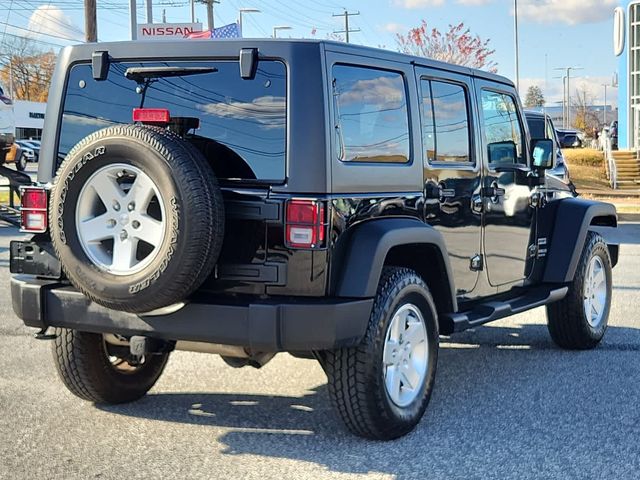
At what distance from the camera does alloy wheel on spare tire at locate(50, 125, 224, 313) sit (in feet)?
13.5

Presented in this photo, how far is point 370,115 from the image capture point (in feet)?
15.6

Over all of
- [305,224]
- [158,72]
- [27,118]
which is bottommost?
[305,224]

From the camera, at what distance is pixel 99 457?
14.4ft

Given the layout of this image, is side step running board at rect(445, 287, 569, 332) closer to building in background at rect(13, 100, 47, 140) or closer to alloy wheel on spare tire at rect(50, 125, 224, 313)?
alloy wheel on spare tire at rect(50, 125, 224, 313)

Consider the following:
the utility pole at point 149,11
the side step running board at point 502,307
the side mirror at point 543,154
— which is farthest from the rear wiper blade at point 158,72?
the utility pole at point 149,11

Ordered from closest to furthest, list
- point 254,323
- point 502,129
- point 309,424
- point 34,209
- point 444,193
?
point 254,323 → point 34,209 → point 309,424 → point 444,193 → point 502,129

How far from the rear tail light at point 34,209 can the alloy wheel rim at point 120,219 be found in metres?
0.47

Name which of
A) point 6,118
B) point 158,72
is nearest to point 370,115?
point 158,72

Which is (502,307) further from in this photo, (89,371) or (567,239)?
(89,371)

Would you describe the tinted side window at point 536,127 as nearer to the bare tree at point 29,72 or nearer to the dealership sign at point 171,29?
the dealership sign at point 171,29

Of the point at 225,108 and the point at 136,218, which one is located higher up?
the point at 225,108

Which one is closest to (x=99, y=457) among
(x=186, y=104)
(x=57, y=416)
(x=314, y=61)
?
(x=57, y=416)

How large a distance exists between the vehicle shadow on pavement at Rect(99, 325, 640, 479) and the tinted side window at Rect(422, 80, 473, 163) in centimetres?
146

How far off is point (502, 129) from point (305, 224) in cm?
257
